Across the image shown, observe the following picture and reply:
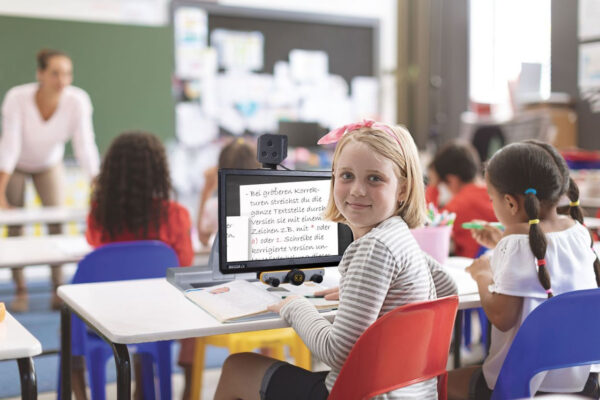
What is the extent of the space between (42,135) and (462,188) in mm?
2816

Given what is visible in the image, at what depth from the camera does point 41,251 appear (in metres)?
2.88

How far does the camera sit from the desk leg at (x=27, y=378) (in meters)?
1.41

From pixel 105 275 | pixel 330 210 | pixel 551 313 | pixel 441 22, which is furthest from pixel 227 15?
pixel 551 313

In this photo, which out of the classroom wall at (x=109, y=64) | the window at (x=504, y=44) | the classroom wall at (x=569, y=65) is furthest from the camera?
the window at (x=504, y=44)

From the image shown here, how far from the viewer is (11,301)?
482cm

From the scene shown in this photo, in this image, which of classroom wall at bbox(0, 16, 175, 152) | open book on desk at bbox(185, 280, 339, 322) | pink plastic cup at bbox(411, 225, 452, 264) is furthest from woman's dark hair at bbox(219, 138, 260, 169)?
classroom wall at bbox(0, 16, 175, 152)

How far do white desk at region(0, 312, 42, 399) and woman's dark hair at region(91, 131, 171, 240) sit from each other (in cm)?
115

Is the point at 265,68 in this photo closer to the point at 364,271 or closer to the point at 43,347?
the point at 43,347

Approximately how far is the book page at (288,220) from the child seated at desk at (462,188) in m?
1.31

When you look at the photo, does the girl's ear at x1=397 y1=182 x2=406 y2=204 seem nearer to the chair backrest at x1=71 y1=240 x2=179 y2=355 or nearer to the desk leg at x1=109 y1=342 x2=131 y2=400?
the desk leg at x1=109 y1=342 x2=131 y2=400

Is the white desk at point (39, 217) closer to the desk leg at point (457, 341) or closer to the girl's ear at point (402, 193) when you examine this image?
the desk leg at point (457, 341)

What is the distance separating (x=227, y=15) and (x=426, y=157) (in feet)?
6.92

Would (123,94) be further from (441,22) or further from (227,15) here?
(441,22)

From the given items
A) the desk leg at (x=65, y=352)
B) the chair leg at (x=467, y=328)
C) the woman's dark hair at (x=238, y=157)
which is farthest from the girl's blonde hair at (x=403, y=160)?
the chair leg at (x=467, y=328)
